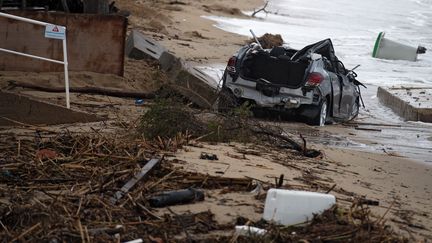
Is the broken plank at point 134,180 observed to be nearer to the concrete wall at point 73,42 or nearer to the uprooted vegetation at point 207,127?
the uprooted vegetation at point 207,127

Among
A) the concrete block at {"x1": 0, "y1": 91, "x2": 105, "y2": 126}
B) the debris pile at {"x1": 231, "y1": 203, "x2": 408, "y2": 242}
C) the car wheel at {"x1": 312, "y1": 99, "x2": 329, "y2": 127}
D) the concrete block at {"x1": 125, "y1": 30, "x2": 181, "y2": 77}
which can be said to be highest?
the debris pile at {"x1": 231, "y1": 203, "x2": 408, "y2": 242}

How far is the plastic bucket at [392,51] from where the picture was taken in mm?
33750

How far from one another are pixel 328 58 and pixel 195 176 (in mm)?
9691

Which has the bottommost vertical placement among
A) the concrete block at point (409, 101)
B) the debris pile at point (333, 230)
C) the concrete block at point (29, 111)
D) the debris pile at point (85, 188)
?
the concrete block at point (409, 101)

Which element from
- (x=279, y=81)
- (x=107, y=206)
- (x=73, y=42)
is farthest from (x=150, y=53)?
(x=107, y=206)

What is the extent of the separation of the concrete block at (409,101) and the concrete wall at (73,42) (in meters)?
7.25

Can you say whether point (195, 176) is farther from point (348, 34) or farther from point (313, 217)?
point (348, 34)

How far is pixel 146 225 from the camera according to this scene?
19.3 feet

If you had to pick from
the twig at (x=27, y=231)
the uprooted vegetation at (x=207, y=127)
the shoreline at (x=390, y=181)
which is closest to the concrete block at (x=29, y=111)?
the uprooted vegetation at (x=207, y=127)

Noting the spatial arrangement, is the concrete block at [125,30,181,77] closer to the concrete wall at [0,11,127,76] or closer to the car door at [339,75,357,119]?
the concrete wall at [0,11,127,76]

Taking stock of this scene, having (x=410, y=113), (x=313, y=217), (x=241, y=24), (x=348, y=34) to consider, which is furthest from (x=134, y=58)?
(x=348, y=34)

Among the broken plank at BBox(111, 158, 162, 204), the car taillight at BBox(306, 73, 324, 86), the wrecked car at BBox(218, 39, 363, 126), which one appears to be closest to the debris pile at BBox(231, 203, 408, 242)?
the broken plank at BBox(111, 158, 162, 204)

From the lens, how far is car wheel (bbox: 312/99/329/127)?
1503 centimetres

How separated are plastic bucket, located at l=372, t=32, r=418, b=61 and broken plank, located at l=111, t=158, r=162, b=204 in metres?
27.4
